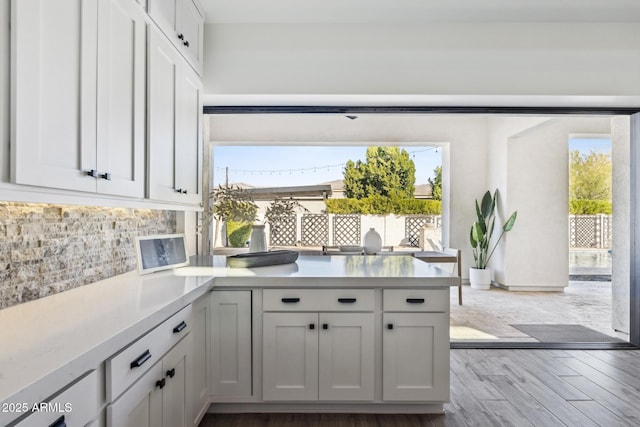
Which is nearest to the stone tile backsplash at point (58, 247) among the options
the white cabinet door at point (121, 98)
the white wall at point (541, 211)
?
the white cabinet door at point (121, 98)

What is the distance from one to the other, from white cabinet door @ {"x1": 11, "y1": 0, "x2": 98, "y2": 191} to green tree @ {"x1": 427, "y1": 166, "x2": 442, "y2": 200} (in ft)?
20.0

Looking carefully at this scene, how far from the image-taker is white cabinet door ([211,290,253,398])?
238 centimetres

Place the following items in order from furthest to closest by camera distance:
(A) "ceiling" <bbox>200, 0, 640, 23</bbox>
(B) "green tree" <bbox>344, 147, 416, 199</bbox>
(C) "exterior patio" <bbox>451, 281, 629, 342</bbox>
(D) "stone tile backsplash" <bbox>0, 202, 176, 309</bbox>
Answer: (B) "green tree" <bbox>344, 147, 416, 199</bbox> → (C) "exterior patio" <bbox>451, 281, 629, 342</bbox> → (A) "ceiling" <bbox>200, 0, 640, 23</bbox> → (D) "stone tile backsplash" <bbox>0, 202, 176, 309</bbox>

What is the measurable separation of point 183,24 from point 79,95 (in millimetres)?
1370

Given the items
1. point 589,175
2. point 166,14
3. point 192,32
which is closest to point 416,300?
point 166,14

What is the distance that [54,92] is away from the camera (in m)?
1.32

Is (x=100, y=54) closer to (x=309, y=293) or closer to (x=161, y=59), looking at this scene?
(x=161, y=59)

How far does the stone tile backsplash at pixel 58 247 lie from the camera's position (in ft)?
5.14

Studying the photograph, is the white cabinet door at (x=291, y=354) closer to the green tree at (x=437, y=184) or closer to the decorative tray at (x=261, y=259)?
the decorative tray at (x=261, y=259)

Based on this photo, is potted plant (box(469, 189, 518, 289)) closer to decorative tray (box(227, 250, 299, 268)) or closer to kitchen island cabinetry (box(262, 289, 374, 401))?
decorative tray (box(227, 250, 299, 268))

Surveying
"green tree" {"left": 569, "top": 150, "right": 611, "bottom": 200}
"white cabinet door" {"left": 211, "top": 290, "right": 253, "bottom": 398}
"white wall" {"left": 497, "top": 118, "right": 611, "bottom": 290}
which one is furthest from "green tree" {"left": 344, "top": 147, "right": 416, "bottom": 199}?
"white cabinet door" {"left": 211, "top": 290, "right": 253, "bottom": 398}

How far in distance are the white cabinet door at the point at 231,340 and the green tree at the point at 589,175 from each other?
6.43 m

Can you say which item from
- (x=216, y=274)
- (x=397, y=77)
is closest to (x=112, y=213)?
(x=216, y=274)

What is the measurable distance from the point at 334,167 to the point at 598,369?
4.62 metres
